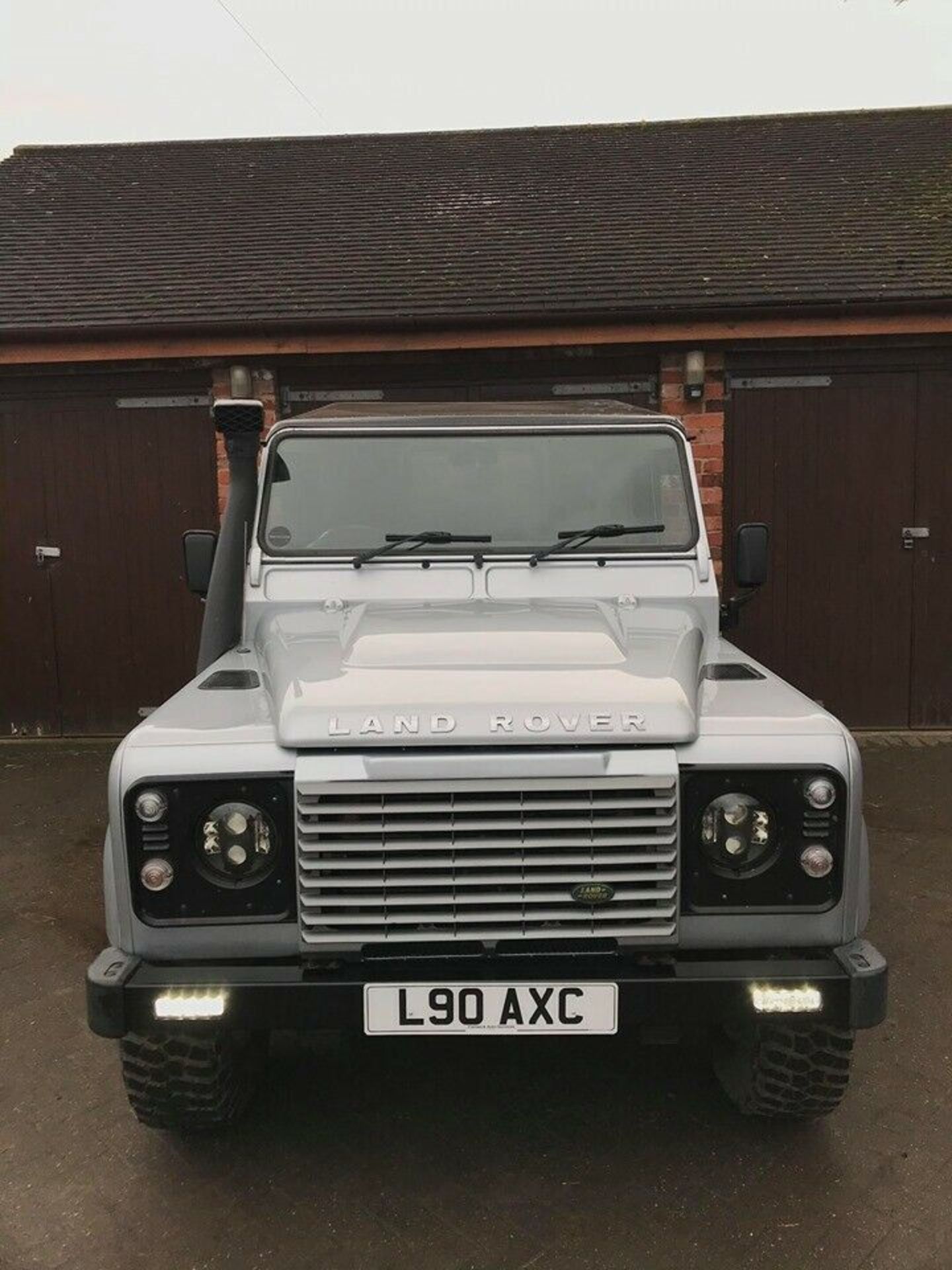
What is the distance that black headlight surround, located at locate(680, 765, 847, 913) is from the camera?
232 centimetres

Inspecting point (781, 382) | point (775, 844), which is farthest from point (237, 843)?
point (781, 382)

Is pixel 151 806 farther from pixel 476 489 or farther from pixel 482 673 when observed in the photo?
pixel 476 489

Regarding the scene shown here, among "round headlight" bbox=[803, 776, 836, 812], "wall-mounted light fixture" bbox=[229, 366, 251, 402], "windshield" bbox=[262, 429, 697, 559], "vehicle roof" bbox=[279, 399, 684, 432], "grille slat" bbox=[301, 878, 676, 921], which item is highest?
"wall-mounted light fixture" bbox=[229, 366, 251, 402]

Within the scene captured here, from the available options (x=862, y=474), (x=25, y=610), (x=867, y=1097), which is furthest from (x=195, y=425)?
(x=867, y=1097)

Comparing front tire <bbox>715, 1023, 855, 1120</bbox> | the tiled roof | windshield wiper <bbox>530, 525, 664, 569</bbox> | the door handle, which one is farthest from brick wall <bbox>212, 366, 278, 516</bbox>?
front tire <bbox>715, 1023, 855, 1120</bbox>

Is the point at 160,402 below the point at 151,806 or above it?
above

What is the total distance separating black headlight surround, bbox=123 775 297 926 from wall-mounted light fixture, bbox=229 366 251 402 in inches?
211

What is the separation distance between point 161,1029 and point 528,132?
10086mm

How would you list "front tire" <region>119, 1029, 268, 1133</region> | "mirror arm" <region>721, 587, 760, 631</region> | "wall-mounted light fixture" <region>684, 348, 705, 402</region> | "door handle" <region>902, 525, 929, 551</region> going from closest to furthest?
"front tire" <region>119, 1029, 268, 1133</region> → "mirror arm" <region>721, 587, 760, 631</region> → "wall-mounted light fixture" <region>684, 348, 705, 402</region> → "door handle" <region>902, 525, 929, 551</region>

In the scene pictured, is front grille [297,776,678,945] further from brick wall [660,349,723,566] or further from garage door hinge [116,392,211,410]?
garage door hinge [116,392,211,410]

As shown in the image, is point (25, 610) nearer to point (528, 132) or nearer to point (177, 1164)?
point (177, 1164)

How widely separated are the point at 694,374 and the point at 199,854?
5.72 meters

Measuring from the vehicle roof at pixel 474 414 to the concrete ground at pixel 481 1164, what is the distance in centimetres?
219

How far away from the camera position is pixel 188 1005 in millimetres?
2305
